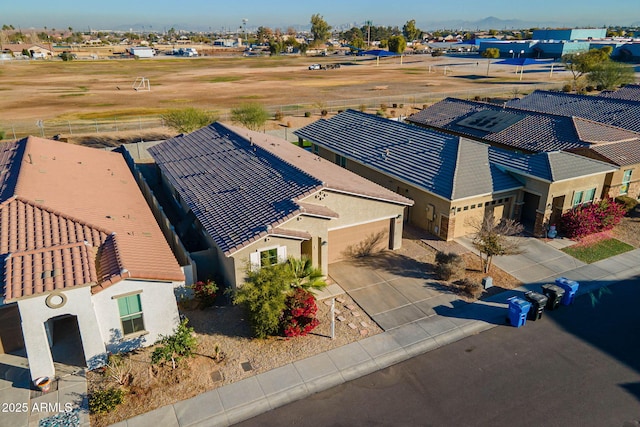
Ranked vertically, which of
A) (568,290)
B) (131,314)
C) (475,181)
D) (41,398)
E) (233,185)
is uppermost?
(233,185)

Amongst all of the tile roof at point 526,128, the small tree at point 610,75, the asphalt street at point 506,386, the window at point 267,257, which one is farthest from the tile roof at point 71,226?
the small tree at point 610,75

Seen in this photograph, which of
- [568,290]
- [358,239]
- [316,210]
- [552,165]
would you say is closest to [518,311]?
[568,290]

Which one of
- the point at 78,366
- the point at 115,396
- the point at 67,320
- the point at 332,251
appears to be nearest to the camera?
the point at 115,396

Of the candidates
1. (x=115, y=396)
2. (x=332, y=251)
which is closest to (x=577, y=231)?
(x=332, y=251)

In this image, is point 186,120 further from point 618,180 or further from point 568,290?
point 568,290

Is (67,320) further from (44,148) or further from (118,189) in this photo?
(44,148)

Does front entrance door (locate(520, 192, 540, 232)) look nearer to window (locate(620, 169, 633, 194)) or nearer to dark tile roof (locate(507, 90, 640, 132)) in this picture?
window (locate(620, 169, 633, 194))
